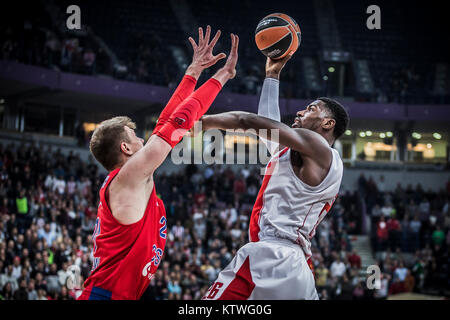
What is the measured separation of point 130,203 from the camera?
3062 mm

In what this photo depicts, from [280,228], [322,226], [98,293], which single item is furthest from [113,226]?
[322,226]

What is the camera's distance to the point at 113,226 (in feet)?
10.4

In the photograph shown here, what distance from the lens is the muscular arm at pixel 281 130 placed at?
3.20 metres

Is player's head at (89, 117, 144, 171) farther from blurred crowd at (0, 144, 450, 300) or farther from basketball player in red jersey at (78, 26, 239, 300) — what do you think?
blurred crowd at (0, 144, 450, 300)

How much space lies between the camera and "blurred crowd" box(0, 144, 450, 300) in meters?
11.7

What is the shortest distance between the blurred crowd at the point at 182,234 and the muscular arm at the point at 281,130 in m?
8.37

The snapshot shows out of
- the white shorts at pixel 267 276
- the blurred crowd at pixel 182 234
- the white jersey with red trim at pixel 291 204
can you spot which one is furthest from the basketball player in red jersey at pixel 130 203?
the blurred crowd at pixel 182 234

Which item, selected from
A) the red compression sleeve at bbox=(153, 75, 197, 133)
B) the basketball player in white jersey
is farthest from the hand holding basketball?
the red compression sleeve at bbox=(153, 75, 197, 133)

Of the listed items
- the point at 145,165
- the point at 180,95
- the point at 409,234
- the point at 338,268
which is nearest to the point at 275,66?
the point at 180,95

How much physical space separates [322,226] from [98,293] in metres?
14.6

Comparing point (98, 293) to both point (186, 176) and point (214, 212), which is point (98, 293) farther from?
point (186, 176)

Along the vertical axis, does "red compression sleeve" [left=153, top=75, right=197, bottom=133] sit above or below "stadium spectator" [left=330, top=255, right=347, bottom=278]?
above

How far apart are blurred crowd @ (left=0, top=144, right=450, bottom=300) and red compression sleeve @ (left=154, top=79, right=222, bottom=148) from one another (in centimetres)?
842

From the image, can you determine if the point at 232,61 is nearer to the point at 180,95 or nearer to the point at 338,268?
the point at 180,95
